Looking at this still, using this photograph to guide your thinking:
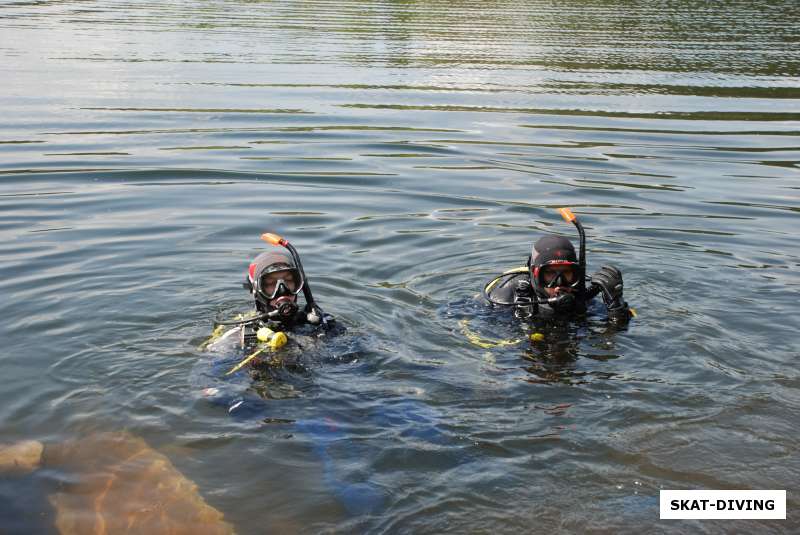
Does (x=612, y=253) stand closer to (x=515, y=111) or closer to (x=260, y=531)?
(x=260, y=531)

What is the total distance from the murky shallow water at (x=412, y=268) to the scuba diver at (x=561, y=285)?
11.1 inches

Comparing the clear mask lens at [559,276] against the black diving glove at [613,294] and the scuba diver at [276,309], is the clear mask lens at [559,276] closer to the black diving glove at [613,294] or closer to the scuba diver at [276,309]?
the black diving glove at [613,294]

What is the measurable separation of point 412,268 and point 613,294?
2679 mm

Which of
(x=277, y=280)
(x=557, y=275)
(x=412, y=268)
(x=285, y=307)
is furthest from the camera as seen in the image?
(x=412, y=268)

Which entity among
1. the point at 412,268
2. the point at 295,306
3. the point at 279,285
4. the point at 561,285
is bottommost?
the point at 412,268

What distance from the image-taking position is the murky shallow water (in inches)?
224

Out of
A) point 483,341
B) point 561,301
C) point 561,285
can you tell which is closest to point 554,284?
point 561,285

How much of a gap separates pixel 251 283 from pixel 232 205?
497 centimetres

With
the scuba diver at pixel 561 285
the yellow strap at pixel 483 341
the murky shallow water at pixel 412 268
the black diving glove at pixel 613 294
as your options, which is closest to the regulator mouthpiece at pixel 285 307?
the murky shallow water at pixel 412 268

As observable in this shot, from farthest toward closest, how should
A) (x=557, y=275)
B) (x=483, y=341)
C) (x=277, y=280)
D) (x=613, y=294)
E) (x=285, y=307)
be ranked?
(x=557, y=275) → (x=613, y=294) → (x=483, y=341) → (x=277, y=280) → (x=285, y=307)

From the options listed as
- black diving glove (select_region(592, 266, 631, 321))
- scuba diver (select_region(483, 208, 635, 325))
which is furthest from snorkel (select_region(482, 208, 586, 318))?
black diving glove (select_region(592, 266, 631, 321))

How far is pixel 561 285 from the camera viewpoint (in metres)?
7.95

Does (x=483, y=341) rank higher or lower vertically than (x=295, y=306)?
lower

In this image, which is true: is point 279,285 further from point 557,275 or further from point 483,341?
point 557,275
